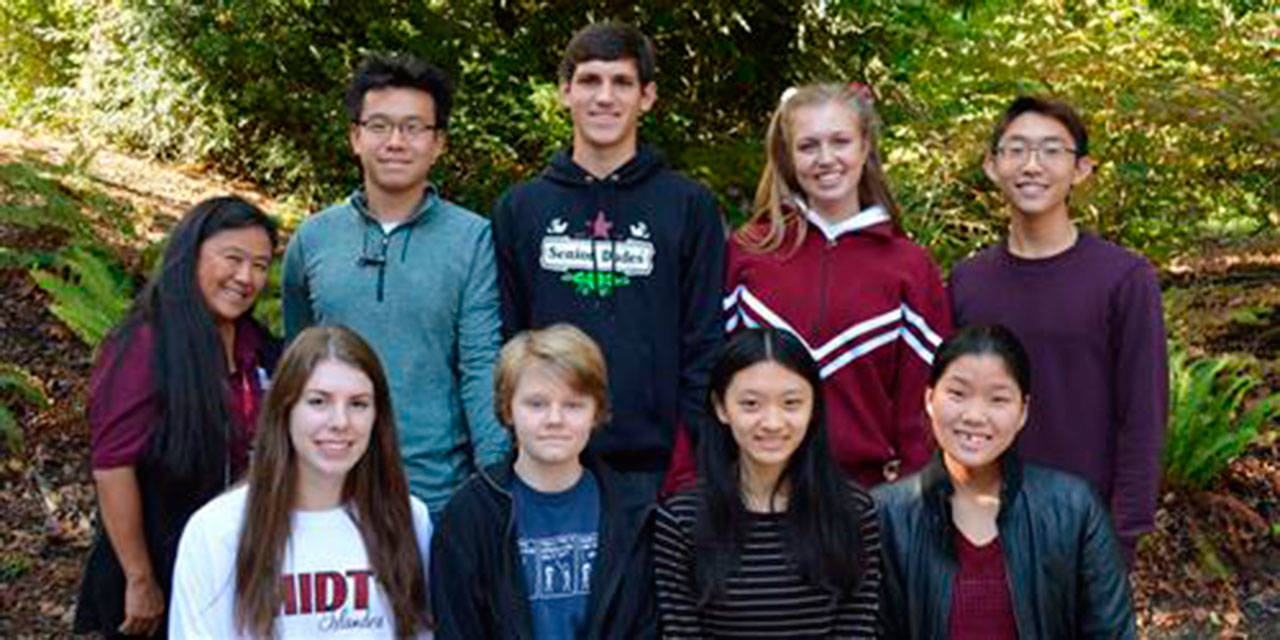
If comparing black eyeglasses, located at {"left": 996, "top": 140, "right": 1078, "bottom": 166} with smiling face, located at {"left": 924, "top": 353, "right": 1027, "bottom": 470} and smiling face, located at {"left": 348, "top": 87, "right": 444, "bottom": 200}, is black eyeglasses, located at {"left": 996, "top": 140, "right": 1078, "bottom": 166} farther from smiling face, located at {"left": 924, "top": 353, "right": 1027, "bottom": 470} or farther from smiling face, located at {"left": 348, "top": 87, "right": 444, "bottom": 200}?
smiling face, located at {"left": 348, "top": 87, "right": 444, "bottom": 200}

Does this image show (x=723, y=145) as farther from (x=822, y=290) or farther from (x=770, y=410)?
(x=770, y=410)

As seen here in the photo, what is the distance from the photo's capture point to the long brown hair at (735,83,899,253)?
393 centimetres

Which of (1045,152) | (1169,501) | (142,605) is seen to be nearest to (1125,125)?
(1169,501)

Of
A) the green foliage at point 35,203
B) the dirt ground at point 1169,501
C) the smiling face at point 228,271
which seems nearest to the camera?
the smiling face at point 228,271

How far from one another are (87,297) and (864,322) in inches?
179

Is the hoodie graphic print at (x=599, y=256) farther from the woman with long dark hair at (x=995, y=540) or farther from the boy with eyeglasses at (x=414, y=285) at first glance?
the woman with long dark hair at (x=995, y=540)

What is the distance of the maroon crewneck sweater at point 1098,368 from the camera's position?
3.64 meters

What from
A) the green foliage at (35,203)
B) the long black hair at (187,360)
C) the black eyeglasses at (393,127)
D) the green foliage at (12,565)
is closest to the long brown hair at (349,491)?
the long black hair at (187,360)

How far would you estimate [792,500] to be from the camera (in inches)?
136

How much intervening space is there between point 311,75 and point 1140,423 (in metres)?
7.77

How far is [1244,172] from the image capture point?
7312 mm

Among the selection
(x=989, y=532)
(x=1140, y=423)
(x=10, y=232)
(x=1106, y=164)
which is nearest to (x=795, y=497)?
(x=989, y=532)

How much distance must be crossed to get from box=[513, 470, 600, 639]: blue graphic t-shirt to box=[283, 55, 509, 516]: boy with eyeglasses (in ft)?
1.03

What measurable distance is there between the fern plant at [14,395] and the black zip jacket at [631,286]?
3528mm
